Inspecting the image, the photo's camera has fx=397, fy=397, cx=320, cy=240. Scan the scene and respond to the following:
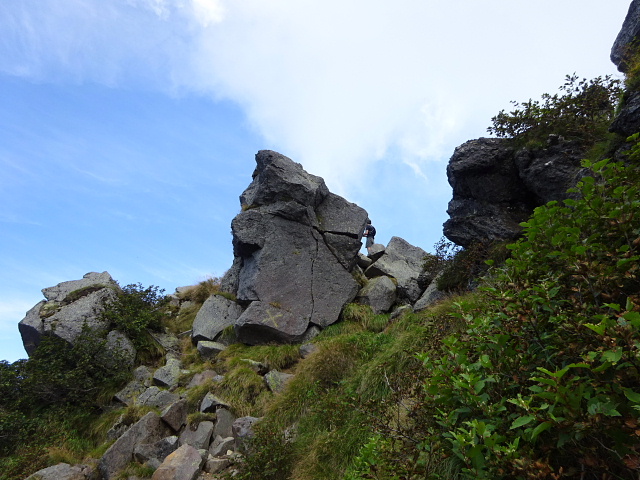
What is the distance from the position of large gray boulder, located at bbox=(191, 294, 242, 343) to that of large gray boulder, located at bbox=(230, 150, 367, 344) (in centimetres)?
56

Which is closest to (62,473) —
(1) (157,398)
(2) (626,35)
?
(1) (157,398)

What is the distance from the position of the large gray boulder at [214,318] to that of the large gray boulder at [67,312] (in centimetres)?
320

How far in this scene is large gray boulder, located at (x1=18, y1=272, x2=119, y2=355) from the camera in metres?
13.7

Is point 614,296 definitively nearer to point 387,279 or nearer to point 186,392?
point 186,392

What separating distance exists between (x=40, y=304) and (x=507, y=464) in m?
16.9

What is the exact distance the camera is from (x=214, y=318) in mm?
14656

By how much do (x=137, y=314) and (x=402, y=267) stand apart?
10.7m

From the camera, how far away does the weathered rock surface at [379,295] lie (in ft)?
47.3

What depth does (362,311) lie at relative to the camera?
45.7ft

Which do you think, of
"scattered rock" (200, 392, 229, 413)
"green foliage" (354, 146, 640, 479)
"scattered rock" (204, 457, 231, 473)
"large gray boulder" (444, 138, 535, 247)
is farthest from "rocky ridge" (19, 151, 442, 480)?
"green foliage" (354, 146, 640, 479)

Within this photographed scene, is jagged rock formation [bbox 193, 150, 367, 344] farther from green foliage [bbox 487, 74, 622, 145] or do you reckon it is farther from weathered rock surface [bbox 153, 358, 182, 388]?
green foliage [bbox 487, 74, 622, 145]

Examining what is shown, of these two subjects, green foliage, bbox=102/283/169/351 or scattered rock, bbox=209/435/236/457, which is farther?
green foliage, bbox=102/283/169/351

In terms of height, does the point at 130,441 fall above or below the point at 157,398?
below

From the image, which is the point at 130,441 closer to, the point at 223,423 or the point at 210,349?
the point at 223,423
